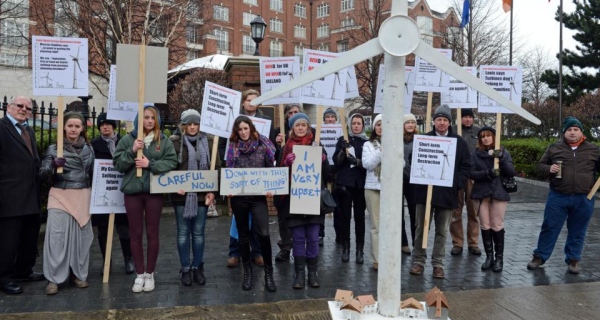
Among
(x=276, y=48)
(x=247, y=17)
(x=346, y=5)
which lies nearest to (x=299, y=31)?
(x=276, y=48)

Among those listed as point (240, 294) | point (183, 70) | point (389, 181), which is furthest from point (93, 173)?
point (183, 70)

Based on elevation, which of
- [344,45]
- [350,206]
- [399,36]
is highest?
[344,45]

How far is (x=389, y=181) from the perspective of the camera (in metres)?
Result: 3.31

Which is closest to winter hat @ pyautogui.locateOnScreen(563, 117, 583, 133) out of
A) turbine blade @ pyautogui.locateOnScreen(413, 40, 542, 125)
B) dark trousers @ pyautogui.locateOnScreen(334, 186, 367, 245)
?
dark trousers @ pyautogui.locateOnScreen(334, 186, 367, 245)

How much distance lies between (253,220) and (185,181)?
0.85 meters

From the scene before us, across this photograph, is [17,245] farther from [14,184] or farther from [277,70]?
[277,70]

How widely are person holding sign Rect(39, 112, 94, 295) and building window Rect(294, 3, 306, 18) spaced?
58744 millimetres

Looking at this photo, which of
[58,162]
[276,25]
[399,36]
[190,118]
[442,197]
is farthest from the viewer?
[276,25]

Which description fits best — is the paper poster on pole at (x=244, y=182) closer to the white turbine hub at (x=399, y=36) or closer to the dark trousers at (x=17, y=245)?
the dark trousers at (x=17, y=245)

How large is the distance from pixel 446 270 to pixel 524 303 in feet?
4.56

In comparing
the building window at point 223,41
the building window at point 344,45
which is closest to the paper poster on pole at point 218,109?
→ the building window at point 344,45

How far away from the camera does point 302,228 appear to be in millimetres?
5453

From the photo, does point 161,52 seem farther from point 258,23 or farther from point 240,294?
point 258,23

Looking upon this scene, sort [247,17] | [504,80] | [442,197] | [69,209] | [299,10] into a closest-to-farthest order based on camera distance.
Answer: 1. [69,209]
2. [442,197]
3. [504,80]
4. [247,17]
5. [299,10]
